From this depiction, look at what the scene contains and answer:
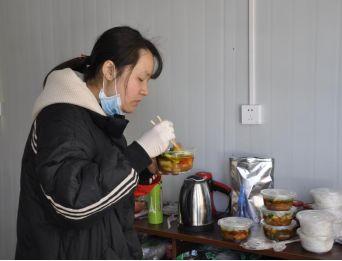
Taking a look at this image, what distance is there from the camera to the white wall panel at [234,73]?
1.52 meters

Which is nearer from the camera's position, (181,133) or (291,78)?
(291,78)

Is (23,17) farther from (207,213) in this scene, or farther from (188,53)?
(207,213)

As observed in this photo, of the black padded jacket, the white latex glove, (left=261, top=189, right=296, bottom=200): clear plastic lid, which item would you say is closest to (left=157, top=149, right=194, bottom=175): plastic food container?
the white latex glove

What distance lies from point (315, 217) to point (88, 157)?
80 cm

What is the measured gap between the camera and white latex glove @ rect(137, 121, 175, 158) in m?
1.13

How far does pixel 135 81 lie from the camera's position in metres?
1.15

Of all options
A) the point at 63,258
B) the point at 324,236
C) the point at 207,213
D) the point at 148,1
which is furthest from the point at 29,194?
the point at 148,1

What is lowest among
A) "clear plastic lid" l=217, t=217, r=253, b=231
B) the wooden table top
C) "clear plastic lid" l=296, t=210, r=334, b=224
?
the wooden table top

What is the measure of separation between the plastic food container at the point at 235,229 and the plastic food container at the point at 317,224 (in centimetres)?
21

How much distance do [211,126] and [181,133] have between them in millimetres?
166

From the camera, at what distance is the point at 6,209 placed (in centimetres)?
263

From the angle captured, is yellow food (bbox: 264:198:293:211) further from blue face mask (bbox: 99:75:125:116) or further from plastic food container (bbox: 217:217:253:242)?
blue face mask (bbox: 99:75:125:116)

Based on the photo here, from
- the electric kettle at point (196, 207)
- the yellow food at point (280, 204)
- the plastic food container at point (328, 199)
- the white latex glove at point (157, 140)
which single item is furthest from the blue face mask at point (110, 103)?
the plastic food container at point (328, 199)

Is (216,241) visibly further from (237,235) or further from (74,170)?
(74,170)
